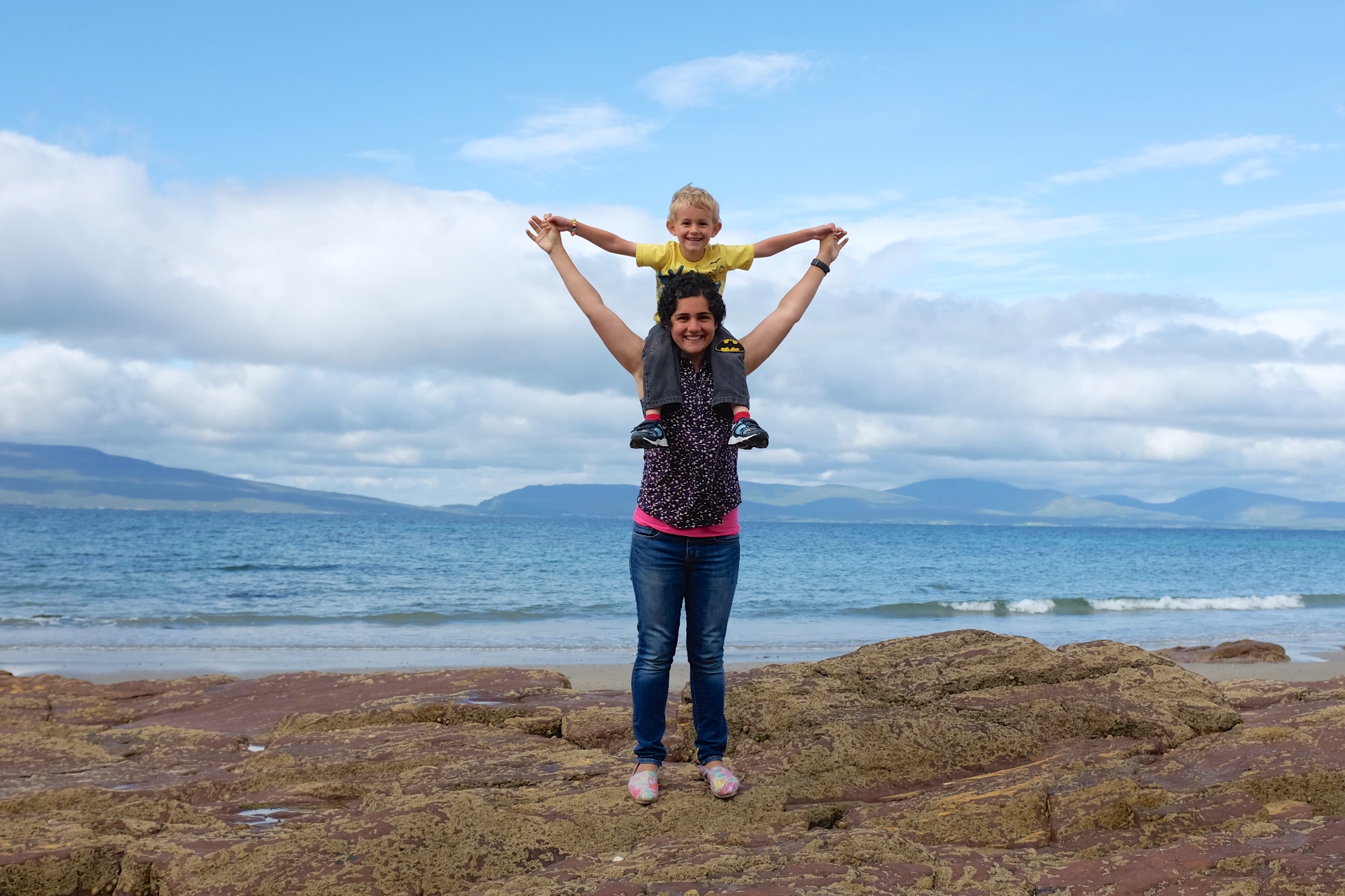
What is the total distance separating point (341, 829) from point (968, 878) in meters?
2.48

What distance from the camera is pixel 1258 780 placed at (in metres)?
4.39

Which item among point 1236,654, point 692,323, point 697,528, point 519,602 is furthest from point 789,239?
point 519,602

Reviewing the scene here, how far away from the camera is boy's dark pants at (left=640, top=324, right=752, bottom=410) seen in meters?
4.39

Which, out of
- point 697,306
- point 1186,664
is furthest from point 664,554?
point 1186,664

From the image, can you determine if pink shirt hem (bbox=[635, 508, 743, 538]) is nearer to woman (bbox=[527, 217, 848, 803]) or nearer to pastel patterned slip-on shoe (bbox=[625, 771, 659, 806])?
woman (bbox=[527, 217, 848, 803])

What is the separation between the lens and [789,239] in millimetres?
4965

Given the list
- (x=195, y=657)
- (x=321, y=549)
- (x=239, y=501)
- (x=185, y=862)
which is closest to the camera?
(x=185, y=862)

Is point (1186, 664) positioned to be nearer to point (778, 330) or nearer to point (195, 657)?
point (778, 330)

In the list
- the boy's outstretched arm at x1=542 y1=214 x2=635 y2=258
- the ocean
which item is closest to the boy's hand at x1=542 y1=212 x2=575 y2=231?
the boy's outstretched arm at x1=542 y1=214 x2=635 y2=258

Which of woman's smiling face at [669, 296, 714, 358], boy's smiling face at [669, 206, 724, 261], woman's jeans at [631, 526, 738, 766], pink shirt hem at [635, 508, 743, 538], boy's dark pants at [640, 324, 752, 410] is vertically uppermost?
boy's smiling face at [669, 206, 724, 261]

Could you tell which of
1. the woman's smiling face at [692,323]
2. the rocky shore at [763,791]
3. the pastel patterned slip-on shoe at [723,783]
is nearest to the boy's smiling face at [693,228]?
the woman's smiling face at [692,323]

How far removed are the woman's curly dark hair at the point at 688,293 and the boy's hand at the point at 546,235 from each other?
725 millimetres

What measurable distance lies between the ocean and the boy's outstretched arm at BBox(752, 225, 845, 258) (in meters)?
11.9

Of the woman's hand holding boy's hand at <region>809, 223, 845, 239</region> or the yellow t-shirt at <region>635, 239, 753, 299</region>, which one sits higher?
the woman's hand holding boy's hand at <region>809, 223, 845, 239</region>
